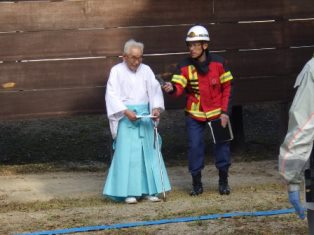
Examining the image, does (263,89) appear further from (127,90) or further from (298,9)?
(127,90)

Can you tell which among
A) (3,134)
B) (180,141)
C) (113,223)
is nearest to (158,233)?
(113,223)

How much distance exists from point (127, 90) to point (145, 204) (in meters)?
1.12

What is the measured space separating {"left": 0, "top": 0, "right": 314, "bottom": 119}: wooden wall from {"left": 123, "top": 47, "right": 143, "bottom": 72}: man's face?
1.13m

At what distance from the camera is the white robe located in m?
7.77

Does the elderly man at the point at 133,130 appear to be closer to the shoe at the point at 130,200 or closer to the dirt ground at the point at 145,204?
the shoe at the point at 130,200

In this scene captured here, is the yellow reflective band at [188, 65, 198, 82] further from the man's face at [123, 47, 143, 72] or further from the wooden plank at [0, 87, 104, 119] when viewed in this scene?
the wooden plank at [0, 87, 104, 119]

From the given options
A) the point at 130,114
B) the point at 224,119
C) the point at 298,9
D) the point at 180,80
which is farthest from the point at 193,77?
the point at 298,9

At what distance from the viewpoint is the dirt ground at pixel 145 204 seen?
691 cm

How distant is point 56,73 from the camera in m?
8.79

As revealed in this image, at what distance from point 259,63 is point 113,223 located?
320cm

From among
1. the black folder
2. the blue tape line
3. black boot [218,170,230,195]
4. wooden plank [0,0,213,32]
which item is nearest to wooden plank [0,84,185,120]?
wooden plank [0,0,213,32]

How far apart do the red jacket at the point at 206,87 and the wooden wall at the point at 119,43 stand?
1131 mm

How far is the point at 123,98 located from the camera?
7.85 metres

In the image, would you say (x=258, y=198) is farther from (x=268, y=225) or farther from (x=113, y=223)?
(x=113, y=223)
